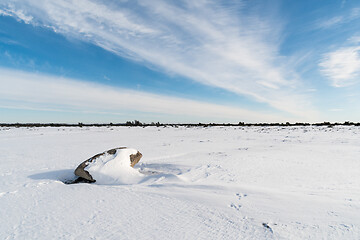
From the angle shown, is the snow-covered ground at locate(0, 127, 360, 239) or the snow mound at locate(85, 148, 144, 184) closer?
the snow-covered ground at locate(0, 127, 360, 239)

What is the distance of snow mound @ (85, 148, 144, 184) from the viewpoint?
4295mm

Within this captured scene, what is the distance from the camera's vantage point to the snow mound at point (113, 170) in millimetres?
4295

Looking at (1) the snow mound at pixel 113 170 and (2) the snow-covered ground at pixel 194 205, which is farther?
(1) the snow mound at pixel 113 170

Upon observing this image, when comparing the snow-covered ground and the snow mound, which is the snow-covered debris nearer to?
the snow mound

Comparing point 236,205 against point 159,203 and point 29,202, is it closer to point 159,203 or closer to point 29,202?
point 159,203

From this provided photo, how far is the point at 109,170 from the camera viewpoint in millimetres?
4496

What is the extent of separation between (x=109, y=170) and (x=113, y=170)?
0.30ft

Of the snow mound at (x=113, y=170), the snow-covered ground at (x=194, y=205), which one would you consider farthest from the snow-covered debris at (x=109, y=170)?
the snow-covered ground at (x=194, y=205)

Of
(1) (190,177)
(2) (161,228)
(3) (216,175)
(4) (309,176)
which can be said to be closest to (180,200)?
(2) (161,228)

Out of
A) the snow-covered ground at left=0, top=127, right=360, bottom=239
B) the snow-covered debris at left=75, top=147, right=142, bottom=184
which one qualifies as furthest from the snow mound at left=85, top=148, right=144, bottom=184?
the snow-covered ground at left=0, top=127, right=360, bottom=239

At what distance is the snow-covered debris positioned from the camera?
14.1 feet

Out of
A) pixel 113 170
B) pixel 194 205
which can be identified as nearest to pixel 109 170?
pixel 113 170

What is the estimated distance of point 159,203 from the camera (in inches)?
122

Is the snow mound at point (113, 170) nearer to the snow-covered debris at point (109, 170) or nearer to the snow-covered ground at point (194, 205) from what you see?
the snow-covered debris at point (109, 170)
